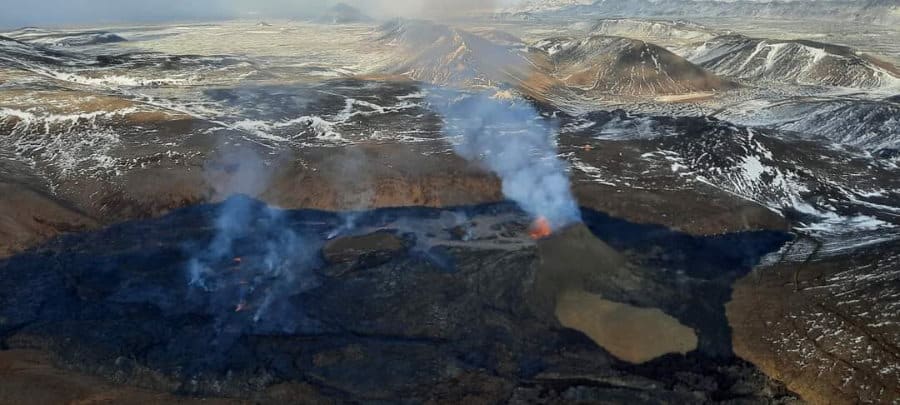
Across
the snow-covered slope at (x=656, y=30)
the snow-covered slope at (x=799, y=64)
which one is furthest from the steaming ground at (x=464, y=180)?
the snow-covered slope at (x=656, y=30)

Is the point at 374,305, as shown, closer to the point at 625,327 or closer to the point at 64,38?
the point at 625,327

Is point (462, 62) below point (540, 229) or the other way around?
the other way around

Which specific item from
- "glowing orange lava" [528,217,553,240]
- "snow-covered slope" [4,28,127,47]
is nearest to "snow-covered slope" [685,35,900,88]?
"glowing orange lava" [528,217,553,240]

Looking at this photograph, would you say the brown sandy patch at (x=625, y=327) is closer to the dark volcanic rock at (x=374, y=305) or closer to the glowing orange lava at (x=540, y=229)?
the dark volcanic rock at (x=374, y=305)

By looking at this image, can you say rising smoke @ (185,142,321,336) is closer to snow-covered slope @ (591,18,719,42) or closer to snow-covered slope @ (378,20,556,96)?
snow-covered slope @ (378,20,556,96)

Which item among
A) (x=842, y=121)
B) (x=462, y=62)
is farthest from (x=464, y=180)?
(x=462, y=62)

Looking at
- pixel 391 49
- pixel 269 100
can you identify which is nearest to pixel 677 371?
pixel 269 100
